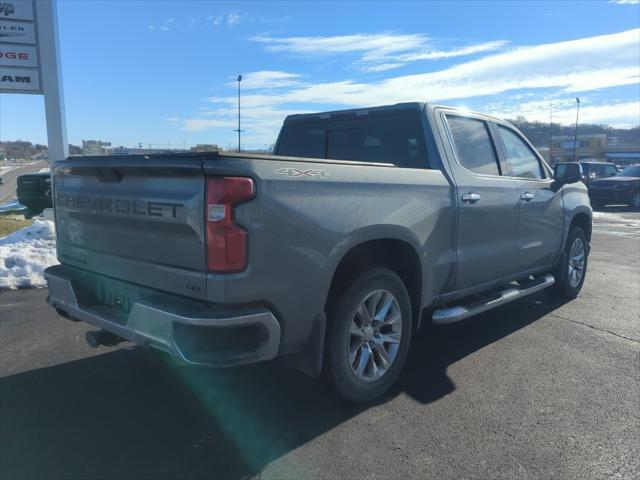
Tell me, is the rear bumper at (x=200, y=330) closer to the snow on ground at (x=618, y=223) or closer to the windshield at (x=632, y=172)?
the snow on ground at (x=618, y=223)

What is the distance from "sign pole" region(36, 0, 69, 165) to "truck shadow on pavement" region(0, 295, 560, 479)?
625cm

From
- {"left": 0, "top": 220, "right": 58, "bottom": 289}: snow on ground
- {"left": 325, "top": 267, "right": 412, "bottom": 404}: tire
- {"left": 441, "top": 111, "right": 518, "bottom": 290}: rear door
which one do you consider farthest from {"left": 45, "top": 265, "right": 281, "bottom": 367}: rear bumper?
{"left": 0, "top": 220, "right": 58, "bottom": 289}: snow on ground

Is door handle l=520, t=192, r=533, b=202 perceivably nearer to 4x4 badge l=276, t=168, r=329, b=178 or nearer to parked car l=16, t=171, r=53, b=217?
4x4 badge l=276, t=168, r=329, b=178

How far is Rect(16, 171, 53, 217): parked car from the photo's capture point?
9.59 metres

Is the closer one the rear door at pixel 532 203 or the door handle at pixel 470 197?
the door handle at pixel 470 197

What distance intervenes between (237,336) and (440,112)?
8.83ft

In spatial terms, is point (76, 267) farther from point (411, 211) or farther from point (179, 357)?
point (411, 211)

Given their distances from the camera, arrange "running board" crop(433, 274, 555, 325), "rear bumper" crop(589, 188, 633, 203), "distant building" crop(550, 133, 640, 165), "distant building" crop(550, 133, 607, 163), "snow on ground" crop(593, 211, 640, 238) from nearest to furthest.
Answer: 1. "running board" crop(433, 274, 555, 325)
2. "snow on ground" crop(593, 211, 640, 238)
3. "rear bumper" crop(589, 188, 633, 203)
4. "distant building" crop(550, 133, 607, 163)
5. "distant building" crop(550, 133, 640, 165)

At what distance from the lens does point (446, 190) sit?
408 cm

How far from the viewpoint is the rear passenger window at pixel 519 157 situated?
5.21 metres

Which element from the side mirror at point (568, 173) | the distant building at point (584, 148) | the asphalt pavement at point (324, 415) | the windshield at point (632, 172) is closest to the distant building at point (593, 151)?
the distant building at point (584, 148)

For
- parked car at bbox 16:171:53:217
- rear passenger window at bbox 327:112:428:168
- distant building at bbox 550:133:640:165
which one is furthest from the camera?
distant building at bbox 550:133:640:165

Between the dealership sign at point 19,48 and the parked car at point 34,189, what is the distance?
60.2 inches

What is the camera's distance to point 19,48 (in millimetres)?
9133
